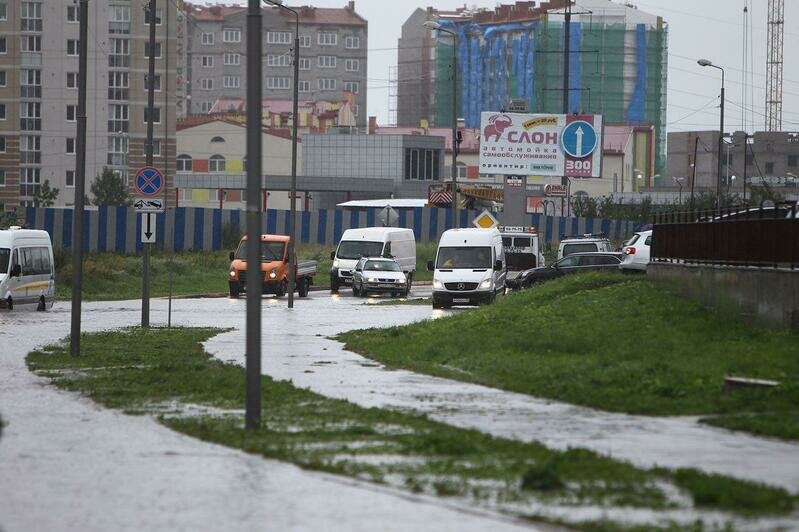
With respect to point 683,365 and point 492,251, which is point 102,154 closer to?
point 492,251

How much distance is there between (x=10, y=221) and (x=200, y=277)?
26.6 ft

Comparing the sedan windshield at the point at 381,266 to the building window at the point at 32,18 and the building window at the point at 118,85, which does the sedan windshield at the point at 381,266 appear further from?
the building window at the point at 32,18

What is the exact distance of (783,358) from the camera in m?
18.6

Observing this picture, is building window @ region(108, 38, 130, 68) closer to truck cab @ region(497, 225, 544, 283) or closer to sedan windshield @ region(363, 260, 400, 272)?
truck cab @ region(497, 225, 544, 283)

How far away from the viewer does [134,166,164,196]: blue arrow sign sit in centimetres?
3150

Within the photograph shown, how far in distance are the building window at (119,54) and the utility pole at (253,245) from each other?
123086 millimetres

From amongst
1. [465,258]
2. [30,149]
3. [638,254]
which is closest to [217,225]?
[465,258]

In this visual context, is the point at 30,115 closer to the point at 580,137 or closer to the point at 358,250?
the point at 580,137

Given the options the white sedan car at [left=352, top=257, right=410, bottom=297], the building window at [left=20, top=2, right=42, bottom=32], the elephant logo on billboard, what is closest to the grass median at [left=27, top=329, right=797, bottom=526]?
the white sedan car at [left=352, top=257, right=410, bottom=297]

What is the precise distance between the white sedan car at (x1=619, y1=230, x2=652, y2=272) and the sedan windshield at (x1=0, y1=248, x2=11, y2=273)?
54.0ft

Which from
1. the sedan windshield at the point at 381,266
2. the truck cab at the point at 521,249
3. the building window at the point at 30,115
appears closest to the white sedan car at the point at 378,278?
the sedan windshield at the point at 381,266

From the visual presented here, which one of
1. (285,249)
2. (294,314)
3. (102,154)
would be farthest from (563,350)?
(102,154)

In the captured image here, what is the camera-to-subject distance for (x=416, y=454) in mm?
12344

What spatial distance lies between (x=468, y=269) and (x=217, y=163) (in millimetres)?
106871
